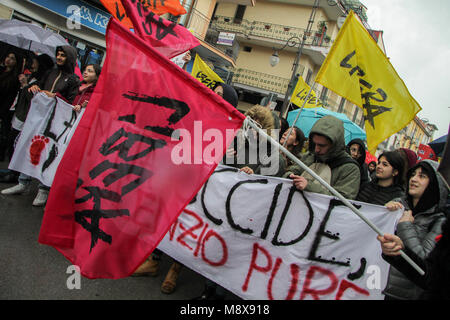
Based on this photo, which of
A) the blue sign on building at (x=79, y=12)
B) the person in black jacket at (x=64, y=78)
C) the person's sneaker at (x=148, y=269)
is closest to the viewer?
the person's sneaker at (x=148, y=269)

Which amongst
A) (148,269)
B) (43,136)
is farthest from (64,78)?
(148,269)

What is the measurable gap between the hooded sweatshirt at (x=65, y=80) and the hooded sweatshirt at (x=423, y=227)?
4.32 metres

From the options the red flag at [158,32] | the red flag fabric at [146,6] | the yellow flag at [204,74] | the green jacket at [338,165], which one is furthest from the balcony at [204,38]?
the green jacket at [338,165]

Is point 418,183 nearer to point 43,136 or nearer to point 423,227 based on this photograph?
point 423,227

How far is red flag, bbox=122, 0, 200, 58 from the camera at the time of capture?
3292mm

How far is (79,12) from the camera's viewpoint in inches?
464

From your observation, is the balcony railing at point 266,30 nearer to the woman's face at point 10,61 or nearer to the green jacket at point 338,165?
the woman's face at point 10,61

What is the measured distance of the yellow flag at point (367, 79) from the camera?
3.40 meters

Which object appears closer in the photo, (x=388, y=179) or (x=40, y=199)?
(x=388, y=179)

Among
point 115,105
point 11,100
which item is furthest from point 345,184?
point 11,100

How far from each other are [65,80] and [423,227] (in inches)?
181

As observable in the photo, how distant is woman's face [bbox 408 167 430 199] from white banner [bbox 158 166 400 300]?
0.78ft

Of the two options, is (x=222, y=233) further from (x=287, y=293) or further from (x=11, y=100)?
(x=11, y=100)
